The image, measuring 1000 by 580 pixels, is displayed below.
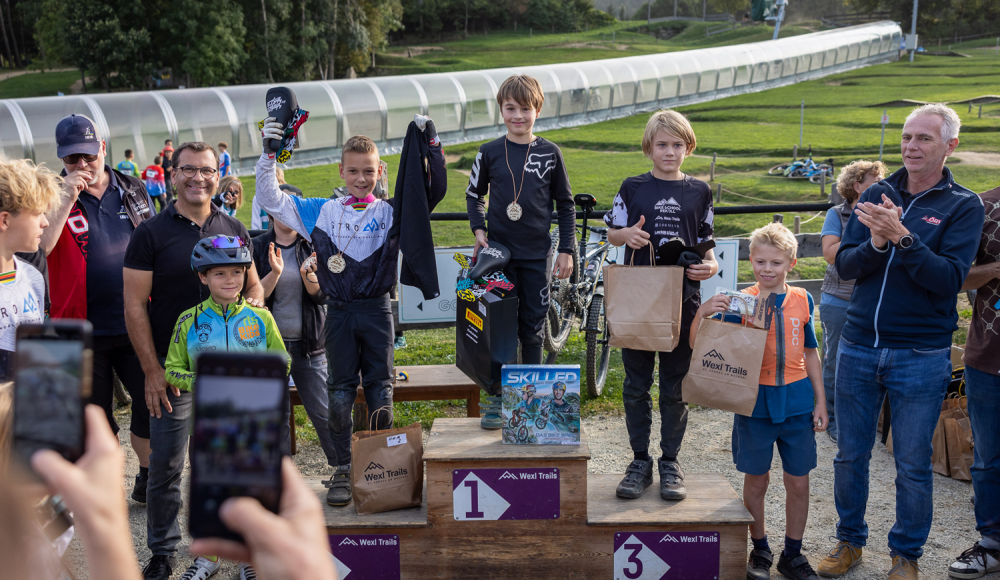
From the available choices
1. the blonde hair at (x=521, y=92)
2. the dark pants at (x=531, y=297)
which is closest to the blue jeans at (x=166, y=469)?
the dark pants at (x=531, y=297)

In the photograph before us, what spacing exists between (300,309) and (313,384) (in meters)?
0.50

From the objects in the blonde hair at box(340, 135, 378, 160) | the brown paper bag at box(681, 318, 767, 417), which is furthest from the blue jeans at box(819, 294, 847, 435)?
the blonde hair at box(340, 135, 378, 160)

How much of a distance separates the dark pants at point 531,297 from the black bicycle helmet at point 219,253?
1544 mm

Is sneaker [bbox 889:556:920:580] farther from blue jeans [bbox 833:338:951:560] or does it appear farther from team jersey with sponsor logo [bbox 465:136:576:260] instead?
team jersey with sponsor logo [bbox 465:136:576:260]

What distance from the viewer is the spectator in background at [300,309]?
459cm

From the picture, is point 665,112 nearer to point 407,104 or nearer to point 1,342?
point 1,342

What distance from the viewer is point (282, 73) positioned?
46.3m

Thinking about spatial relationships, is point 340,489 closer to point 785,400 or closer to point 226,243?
point 226,243

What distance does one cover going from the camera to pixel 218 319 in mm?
3521

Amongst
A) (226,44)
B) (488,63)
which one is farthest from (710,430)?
(488,63)

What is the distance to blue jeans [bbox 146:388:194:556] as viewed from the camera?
3.76 meters

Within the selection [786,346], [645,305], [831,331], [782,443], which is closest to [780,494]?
[782,443]

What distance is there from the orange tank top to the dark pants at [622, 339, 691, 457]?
1.54 ft

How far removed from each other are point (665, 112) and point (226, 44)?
42.4 meters
